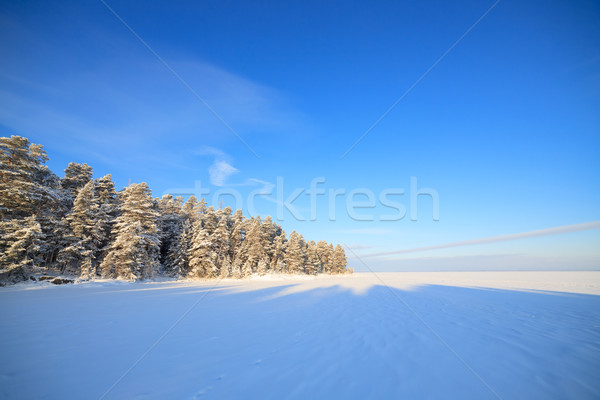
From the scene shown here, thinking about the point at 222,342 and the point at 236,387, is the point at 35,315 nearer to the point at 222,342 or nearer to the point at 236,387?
the point at 222,342

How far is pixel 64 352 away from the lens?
15.4ft

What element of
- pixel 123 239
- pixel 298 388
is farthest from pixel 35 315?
pixel 123 239

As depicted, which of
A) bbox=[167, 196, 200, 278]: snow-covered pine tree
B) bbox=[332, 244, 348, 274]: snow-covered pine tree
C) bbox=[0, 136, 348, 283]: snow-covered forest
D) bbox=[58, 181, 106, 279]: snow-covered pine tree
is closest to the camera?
bbox=[0, 136, 348, 283]: snow-covered forest

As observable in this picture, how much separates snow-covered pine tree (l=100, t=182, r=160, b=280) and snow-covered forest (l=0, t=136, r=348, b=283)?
0.09 meters

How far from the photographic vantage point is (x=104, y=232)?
84.6 ft

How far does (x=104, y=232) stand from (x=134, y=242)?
4.79m

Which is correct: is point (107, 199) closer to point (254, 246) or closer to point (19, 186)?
point (19, 186)

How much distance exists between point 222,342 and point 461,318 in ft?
26.6

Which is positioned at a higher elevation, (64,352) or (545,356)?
(545,356)

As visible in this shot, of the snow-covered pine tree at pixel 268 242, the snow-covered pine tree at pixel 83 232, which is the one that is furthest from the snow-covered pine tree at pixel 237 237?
the snow-covered pine tree at pixel 83 232

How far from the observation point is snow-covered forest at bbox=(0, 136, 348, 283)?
56.9ft

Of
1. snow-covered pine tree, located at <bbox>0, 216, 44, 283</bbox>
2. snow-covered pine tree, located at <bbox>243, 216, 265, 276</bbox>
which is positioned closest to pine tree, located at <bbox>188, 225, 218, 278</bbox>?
snow-covered pine tree, located at <bbox>243, 216, 265, 276</bbox>

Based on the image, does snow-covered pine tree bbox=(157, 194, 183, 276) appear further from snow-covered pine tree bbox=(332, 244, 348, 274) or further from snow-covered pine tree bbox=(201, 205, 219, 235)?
snow-covered pine tree bbox=(332, 244, 348, 274)

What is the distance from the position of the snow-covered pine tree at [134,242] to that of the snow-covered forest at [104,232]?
9 cm
